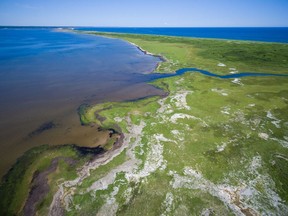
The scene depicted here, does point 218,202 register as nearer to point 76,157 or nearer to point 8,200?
point 76,157

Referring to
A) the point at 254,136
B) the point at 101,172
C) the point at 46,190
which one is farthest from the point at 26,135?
the point at 254,136

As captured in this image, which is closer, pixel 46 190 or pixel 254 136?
pixel 46 190

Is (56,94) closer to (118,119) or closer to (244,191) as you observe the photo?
(118,119)

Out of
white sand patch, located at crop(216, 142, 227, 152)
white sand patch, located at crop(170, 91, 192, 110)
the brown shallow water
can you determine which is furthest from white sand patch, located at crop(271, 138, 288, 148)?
the brown shallow water

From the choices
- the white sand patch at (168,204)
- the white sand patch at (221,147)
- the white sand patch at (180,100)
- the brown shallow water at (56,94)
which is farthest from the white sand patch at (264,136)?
the brown shallow water at (56,94)

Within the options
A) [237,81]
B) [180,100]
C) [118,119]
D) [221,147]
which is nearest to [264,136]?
[221,147]
